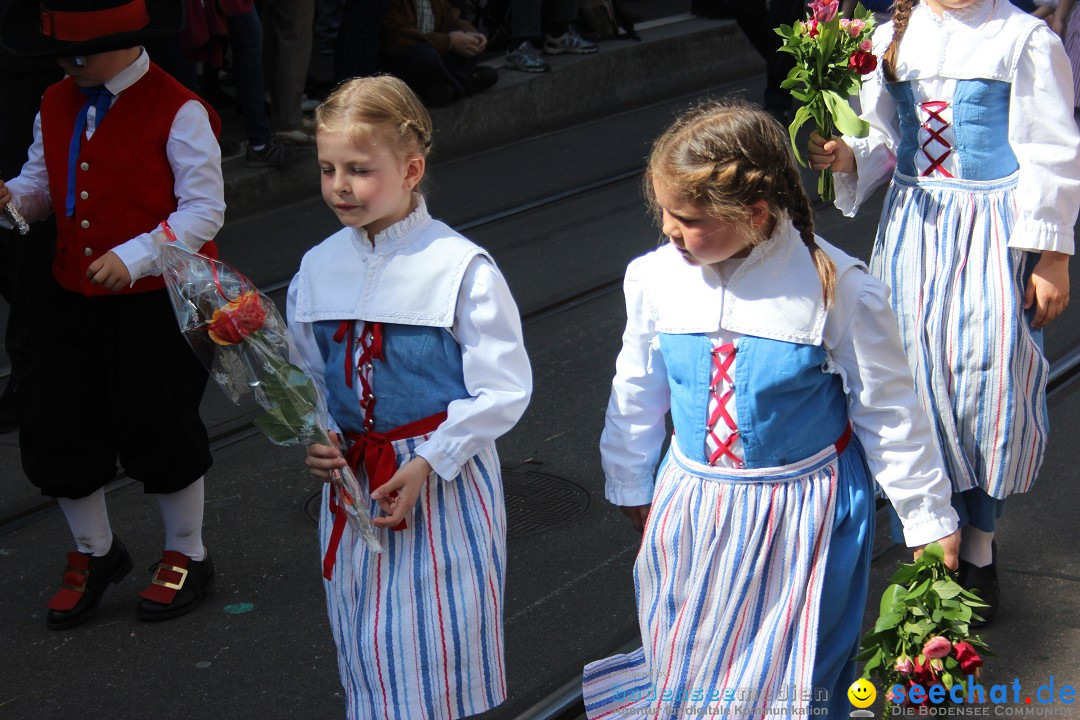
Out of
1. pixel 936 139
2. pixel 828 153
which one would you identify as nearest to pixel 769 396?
pixel 828 153

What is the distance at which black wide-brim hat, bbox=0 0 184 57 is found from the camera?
368 centimetres

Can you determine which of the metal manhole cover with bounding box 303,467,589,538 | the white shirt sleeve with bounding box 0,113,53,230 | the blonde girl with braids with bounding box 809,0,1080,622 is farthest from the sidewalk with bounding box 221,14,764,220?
the blonde girl with braids with bounding box 809,0,1080,622

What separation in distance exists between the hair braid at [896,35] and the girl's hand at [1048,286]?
0.62 m

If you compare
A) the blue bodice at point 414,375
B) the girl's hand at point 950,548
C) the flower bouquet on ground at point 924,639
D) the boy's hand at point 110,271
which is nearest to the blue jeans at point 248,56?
the boy's hand at point 110,271

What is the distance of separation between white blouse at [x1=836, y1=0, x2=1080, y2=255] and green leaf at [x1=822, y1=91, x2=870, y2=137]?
0.47 metres

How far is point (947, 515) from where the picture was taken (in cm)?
268

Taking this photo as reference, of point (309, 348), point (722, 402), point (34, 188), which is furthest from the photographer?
point (34, 188)

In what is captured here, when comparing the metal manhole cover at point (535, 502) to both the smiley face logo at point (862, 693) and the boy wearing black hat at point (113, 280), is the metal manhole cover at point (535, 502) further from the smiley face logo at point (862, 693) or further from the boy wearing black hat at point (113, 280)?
the smiley face logo at point (862, 693)

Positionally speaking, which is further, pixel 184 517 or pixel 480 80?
pixel 480 80

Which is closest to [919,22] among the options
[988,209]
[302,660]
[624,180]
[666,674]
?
[988,209]

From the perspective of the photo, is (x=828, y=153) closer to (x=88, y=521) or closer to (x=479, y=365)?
(x=479, y=365)

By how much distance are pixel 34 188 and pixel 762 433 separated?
2314 millimetres

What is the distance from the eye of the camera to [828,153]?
3.45 m

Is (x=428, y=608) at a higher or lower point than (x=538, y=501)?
higher
